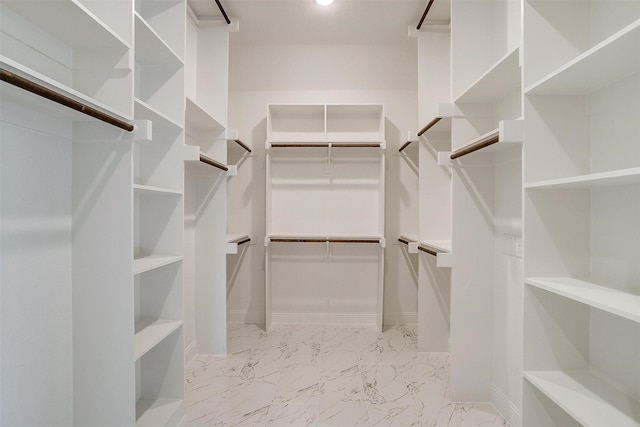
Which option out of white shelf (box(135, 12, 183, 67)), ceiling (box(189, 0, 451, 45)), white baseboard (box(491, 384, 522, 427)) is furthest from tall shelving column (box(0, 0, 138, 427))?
white baseboard (box(491, 384, 522, 427))

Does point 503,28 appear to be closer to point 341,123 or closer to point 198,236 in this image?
point 341,123

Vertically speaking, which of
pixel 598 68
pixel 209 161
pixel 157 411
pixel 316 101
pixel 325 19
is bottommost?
pixel 157 411

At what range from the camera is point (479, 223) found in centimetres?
191

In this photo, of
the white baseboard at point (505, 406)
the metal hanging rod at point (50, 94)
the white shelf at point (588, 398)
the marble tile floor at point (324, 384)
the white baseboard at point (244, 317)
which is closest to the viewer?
the metal hanging rod at point (50, 94)

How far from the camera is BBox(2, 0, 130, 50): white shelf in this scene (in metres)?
1.06

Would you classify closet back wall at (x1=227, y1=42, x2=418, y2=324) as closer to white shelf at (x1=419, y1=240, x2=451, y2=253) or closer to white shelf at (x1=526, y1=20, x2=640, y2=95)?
white shelf at (x1=419, y1=240, x2=451, y2=253)

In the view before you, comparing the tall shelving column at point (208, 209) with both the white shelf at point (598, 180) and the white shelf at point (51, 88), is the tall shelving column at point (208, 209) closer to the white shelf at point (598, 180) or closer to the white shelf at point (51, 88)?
the white shelf at point (51, 88)

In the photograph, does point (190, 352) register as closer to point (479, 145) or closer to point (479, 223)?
point (479, 223)

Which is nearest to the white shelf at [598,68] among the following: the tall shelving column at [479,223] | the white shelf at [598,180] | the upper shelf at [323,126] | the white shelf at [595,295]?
the white shelf at [598,180]

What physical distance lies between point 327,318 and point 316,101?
2.12 m

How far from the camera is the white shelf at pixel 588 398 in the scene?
98cm

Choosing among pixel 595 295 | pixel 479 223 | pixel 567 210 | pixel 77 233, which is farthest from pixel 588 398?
pixel 77 233

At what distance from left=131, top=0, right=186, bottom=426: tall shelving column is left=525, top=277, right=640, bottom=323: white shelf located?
1.64 meters

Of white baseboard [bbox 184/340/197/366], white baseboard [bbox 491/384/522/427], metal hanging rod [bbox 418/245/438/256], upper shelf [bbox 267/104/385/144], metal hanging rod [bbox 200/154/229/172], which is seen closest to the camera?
white baseboard [bbox 491/384/522/427]
